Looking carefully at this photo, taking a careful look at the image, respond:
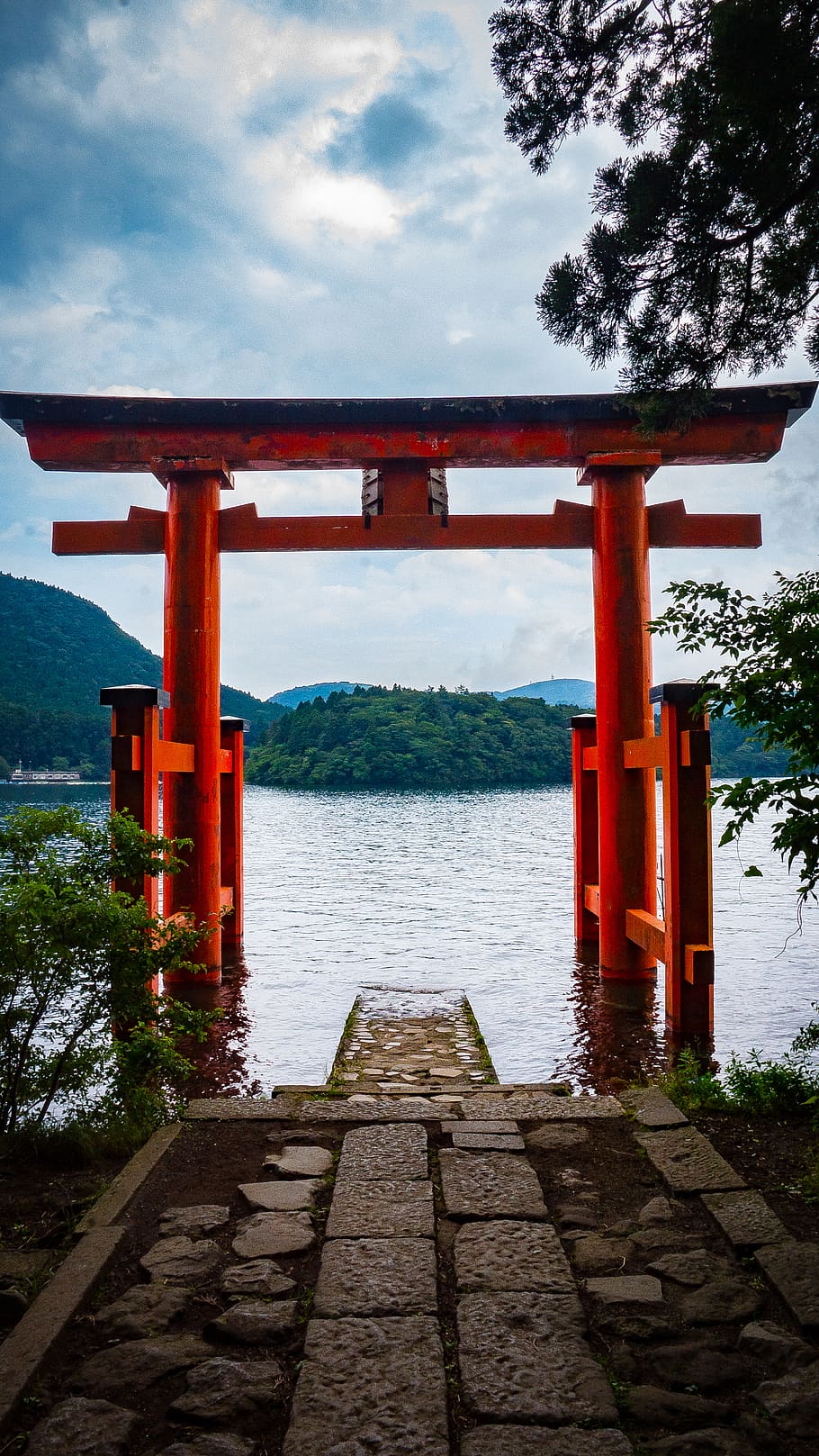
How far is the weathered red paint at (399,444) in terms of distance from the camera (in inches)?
277

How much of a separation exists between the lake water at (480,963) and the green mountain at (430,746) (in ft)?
96.5

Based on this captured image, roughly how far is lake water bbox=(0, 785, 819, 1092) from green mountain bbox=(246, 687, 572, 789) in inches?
1158

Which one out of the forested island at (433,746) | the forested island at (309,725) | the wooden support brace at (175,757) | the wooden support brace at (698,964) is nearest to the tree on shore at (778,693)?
the wooden support brace at (698,964)

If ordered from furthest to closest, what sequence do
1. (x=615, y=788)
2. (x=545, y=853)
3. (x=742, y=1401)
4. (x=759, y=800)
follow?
(x=545, y=853) → (x=615, y=788) → (x=759, y=800) → (x=742, y=1401)

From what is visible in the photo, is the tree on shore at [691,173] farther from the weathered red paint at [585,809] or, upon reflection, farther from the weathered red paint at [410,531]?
the weathered red paint at [585,809]

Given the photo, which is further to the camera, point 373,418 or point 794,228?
point 373,418

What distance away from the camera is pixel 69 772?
1997 inches

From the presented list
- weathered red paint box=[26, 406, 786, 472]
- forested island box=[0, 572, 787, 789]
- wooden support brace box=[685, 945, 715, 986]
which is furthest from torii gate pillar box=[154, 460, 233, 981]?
forested island box=[0, 572, 787, 789]

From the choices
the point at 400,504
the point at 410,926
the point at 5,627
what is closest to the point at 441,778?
the point at 5,627

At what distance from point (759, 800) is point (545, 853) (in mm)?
18927

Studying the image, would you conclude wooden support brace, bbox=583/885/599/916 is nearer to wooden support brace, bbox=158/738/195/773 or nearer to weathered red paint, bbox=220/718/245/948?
weathered red paint, bbox=220/718/245/948

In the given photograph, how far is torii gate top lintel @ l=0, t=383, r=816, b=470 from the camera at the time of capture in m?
6.98

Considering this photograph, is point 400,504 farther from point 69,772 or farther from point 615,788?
point 69,772

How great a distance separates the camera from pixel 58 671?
191 ft
